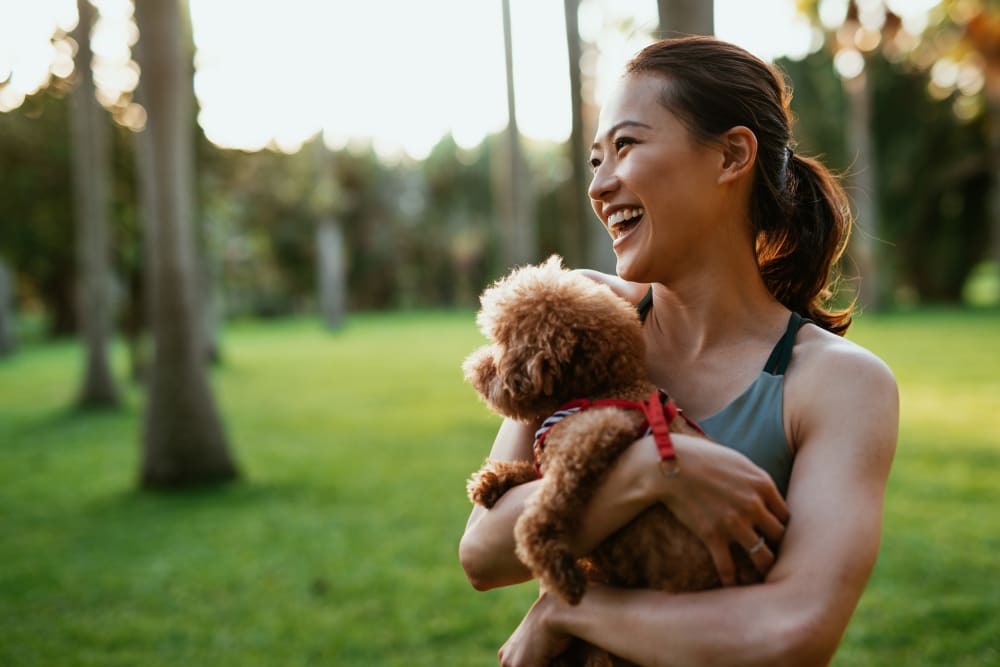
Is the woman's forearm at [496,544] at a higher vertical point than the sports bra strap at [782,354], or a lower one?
lower

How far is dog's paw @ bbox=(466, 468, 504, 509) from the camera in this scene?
1.92 metres

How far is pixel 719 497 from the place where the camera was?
64.0 inches

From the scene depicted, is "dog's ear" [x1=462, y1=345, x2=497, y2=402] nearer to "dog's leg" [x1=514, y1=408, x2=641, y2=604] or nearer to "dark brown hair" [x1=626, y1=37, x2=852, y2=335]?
"dog's leg" [x1=514, y1=408, x2=641, y2=604]

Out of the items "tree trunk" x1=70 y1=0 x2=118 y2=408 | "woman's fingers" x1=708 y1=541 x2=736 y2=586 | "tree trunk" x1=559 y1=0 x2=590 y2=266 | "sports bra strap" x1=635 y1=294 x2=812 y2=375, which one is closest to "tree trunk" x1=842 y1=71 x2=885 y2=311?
"tree trunk" x1=559 y1=0 x2=590 y2=266

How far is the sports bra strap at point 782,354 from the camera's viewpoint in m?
1.95

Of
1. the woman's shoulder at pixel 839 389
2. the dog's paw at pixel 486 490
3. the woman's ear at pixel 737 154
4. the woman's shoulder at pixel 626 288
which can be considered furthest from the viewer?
the woman's shoulder at pixel 626 288

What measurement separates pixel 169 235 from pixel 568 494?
7.61 metres

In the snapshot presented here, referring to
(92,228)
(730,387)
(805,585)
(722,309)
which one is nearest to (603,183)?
(722,309)

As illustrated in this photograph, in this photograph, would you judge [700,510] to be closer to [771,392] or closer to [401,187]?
[771,392]

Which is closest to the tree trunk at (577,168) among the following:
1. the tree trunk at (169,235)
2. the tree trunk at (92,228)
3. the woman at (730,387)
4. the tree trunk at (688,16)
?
the tree trunk at (169,235)

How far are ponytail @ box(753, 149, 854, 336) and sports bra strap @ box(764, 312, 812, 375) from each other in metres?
0.31

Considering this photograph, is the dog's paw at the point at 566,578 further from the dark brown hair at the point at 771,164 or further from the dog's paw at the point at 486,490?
the dark brown hair at the point at 771,164

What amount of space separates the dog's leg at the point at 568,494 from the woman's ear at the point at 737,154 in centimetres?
66

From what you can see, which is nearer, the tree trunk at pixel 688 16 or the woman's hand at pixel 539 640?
the woman's hand at pixel 539 640
